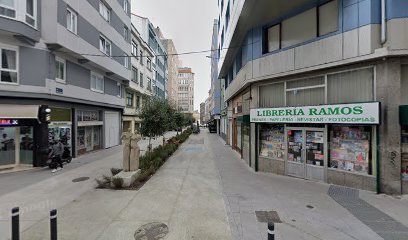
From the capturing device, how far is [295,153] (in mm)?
9047

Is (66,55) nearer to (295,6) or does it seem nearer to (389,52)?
(295,6)

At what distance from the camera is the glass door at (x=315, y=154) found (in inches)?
324

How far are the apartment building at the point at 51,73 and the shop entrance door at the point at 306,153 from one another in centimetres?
1286

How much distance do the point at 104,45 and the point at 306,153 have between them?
55.8 feet

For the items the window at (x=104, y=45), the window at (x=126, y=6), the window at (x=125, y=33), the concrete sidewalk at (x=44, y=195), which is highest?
the window at (x=126, y=6)

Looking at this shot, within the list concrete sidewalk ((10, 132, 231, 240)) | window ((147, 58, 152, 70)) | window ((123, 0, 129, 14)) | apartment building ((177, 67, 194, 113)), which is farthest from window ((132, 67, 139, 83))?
apartment building ((177, 67, 194, 113))

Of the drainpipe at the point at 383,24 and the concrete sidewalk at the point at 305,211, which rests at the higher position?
the drainpipe at the point at 383,24

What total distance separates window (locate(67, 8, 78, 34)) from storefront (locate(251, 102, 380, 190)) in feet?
41.0

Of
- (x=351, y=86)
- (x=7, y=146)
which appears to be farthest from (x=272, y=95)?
(x=7, y=146)

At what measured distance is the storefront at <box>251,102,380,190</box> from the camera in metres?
7.08

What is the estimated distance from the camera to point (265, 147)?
10.2m

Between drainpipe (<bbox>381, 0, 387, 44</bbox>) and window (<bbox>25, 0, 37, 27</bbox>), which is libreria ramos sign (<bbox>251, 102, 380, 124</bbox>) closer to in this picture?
drainpipe (<bbox>381, 0, 387, 44</bbox>)

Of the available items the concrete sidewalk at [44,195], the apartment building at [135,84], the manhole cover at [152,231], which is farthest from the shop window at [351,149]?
the apartment building at [135,84]

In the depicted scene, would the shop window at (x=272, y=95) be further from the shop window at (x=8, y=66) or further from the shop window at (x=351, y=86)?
the shop window at (x=8, y=66)
